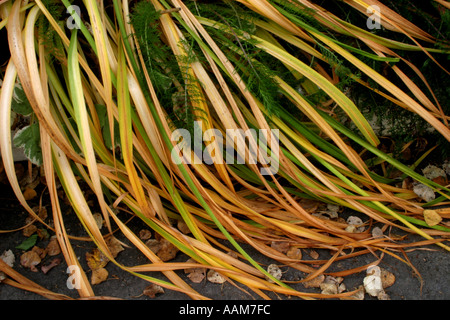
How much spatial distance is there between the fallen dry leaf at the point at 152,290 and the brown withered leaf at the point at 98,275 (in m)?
0.15

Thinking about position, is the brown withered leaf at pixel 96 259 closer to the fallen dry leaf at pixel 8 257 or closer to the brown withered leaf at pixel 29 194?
the fallen dry leaf at pixel 8 257

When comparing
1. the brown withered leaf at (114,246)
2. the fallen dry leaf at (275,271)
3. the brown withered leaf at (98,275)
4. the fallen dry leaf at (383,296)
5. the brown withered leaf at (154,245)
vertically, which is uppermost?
the brown withered leaf at (114,246)

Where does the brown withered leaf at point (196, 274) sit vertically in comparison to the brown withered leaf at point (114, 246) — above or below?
below

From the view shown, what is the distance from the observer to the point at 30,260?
50.3 inches

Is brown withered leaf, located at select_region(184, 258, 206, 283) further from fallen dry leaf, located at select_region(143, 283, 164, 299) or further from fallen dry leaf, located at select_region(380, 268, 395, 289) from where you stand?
fallen dry leaf, located at select_region(380, 268, 395, 289)

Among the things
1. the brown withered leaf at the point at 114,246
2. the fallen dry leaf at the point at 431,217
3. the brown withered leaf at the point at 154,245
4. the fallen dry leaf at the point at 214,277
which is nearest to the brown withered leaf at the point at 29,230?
the brown withered leaf at the point at 114,246

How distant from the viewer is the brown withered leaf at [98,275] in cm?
122

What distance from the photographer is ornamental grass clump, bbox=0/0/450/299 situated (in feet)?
3.83

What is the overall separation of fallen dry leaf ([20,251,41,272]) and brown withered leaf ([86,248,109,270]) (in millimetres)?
158

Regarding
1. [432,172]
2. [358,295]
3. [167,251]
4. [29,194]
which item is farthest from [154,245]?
[432,172]

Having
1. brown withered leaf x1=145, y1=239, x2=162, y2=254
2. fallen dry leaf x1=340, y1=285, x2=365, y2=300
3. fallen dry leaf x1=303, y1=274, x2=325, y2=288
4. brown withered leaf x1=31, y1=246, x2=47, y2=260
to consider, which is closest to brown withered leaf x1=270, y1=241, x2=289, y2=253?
fallen dry leaf x1=303, y1=274, x2=325, y2=288

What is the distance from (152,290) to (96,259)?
23 centimetres

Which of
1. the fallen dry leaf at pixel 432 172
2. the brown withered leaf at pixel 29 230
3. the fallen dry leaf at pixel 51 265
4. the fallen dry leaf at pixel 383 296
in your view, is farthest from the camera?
the fallen dry leaf at pixel 432 172

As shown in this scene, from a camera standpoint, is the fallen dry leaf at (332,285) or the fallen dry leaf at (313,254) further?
the fallen dry leaf at (313,254)
